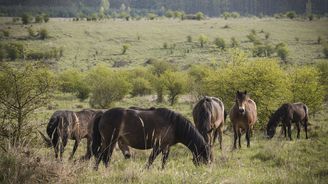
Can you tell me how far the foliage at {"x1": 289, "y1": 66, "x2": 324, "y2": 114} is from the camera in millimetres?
26609

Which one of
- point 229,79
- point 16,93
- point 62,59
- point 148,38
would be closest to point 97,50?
point 62,59

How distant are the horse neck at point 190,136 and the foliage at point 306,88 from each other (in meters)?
19.4

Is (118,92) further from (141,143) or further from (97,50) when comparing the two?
(97,50)

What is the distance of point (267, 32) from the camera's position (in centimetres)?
10262

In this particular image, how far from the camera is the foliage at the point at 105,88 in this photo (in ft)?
135

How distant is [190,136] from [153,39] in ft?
302

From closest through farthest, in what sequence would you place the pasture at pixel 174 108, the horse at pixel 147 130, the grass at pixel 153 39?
1. the pasture at pixel 174 108
2. the horse at pixel 147 130
3. the grass at pixel 153 39

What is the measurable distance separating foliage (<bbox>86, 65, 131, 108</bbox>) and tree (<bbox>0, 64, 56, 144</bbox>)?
28.2 meters

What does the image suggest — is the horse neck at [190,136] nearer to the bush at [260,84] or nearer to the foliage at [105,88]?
the bush at [260,84]

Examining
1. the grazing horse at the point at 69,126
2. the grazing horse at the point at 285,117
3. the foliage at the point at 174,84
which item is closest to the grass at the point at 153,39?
the foliage at the point at 174,84

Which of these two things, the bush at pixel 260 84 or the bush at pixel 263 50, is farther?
the bush at pixel 263 50

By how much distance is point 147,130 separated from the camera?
9375mm

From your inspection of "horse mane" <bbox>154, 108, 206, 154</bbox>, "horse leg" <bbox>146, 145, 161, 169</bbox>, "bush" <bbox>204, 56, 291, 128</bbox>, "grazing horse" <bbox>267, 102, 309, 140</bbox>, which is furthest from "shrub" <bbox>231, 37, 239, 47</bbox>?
"horse leg" <bbox>146, 145, 161, 169</bbox>

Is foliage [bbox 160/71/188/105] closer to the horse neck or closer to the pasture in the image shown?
the pasture
